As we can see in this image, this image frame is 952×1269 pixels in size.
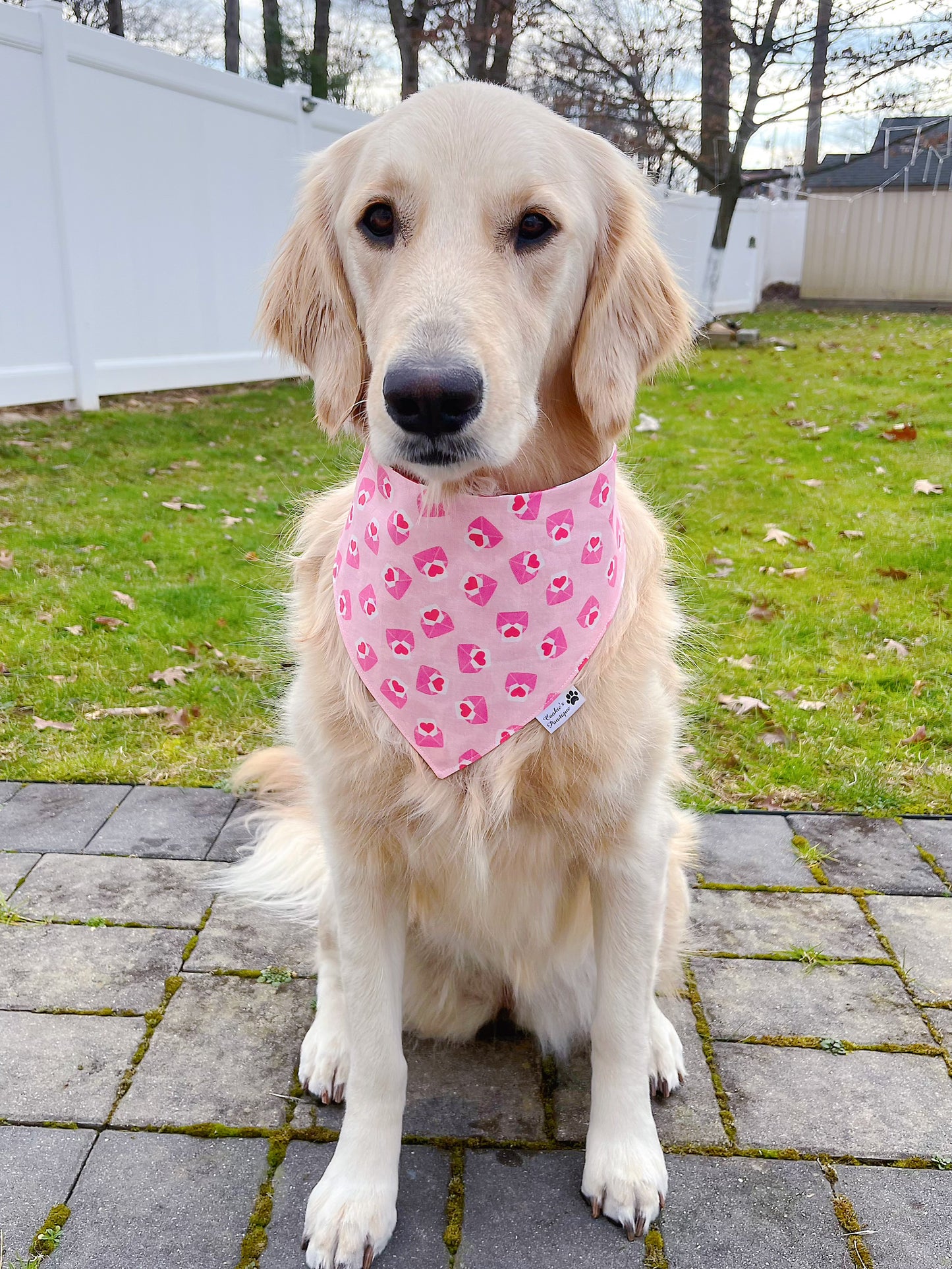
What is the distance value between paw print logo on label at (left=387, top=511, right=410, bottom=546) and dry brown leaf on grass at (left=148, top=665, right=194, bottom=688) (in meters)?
2.21

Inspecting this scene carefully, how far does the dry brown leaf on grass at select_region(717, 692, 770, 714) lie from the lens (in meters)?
3.58

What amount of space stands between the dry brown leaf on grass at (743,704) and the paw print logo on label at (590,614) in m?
1.91

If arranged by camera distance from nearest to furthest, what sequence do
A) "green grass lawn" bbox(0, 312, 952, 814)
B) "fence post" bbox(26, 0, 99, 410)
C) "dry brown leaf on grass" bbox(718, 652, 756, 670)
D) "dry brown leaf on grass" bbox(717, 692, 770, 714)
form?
"green grass lawn" bbox(0, 312, 952, 814), "dry brown leaf on grass" bbox(717, 692, 770, 714), "dry brown leaf on grass" bbox(718, 652, 756, 670), "fence post" bbox(26, 0, 99, 410)

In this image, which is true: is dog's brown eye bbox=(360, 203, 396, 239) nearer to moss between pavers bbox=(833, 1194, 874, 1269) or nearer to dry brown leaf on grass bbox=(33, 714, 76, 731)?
moss between pavers bbox=(833, 1194, 874, 1269)

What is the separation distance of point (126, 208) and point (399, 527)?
6669mm

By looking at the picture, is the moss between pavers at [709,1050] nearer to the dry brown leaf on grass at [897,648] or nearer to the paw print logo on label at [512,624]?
the paw print logo on label at [512,624]

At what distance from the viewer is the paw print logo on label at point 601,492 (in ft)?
5.86

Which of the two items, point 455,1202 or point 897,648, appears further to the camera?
point 897,648

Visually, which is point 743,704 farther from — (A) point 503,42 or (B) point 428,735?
(A) point 503,42

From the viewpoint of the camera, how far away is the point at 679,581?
15.5ft

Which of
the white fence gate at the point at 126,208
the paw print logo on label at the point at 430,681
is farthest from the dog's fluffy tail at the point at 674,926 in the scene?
the white fence gate at the point at 126,208

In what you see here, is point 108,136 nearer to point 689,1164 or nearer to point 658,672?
point 658,672

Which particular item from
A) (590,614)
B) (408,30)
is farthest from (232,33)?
(590,614)

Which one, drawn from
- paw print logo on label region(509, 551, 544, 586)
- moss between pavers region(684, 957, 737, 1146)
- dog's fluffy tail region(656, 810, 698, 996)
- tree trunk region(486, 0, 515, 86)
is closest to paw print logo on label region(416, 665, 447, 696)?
paw print logo on label region(509, 551, 544, 586)
